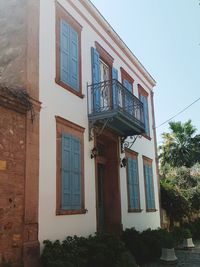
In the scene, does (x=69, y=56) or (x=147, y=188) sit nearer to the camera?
(x=69, y=56)

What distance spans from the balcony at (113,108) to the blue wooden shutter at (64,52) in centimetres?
123

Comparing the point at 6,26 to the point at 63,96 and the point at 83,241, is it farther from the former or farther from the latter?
the point at 83,241

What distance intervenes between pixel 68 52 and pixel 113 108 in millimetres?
1996

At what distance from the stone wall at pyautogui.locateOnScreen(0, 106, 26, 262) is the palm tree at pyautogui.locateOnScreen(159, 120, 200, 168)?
1062 inches

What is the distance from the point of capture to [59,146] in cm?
899

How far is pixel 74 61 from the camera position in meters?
10.4

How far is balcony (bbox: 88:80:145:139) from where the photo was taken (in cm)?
1055

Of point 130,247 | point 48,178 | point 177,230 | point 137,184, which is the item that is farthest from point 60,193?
point 177,230

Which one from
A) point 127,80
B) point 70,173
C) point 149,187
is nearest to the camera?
point 70,173

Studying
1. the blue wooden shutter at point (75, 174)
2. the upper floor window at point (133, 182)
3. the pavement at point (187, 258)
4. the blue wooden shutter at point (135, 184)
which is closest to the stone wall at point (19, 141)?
the blue wooden shutter at point (75, 174)

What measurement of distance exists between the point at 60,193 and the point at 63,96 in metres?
2.55

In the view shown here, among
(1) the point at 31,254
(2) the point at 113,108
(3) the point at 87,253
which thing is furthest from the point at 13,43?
(3) the point at 87,253

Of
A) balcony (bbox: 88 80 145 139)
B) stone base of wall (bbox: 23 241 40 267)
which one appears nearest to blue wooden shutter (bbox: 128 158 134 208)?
balcony (bbox: 88 80 145 139)

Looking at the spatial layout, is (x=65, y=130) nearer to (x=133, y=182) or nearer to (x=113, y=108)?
(x=113, y=108)
